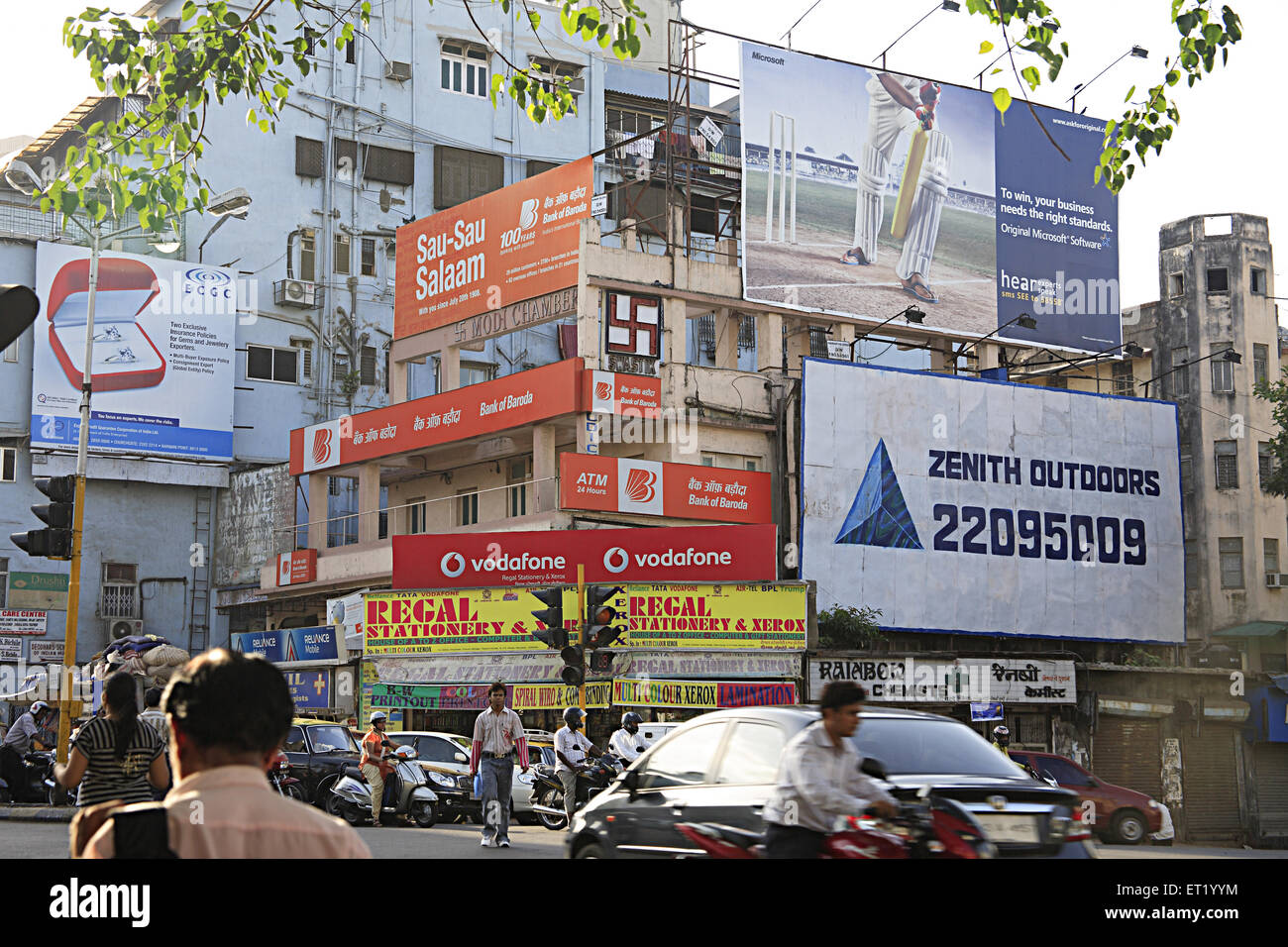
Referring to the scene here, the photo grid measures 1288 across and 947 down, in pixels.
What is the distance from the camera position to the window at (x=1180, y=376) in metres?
50.5

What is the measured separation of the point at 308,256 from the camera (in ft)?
155

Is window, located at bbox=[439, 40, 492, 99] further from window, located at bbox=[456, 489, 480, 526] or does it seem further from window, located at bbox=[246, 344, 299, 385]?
window, located at bbox=[456, 489, 480, 526]

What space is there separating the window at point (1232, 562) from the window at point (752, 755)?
1727 inches

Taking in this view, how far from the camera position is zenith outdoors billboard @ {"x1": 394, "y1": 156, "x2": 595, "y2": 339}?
3616cm

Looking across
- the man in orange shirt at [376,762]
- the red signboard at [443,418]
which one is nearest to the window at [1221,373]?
the red signboard at [443,418]

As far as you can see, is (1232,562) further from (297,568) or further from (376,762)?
(376,762)

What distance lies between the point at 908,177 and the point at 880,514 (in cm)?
912

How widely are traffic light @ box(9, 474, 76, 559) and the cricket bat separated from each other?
82.8 ft

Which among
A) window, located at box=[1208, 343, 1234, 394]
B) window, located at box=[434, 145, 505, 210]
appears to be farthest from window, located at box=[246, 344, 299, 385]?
window, located at box=[1208, 343, 1234, 394]

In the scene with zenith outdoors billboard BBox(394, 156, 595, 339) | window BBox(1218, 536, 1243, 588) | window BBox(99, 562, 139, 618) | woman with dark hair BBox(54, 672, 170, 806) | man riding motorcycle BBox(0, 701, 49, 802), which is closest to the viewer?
woman with dark hair BBox(54, 672, 170, 806)

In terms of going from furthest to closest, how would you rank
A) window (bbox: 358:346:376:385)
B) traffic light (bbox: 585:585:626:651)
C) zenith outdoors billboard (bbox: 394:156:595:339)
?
window (bbox: 358:346:376:385) < zenith outdoors billboard (bbox: 394:156:595:339) < traffic light (bbox: 585:585:626:651)

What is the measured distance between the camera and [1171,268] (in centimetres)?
5103

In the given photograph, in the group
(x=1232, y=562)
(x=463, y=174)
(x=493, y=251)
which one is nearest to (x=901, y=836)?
(x=493, y=251)

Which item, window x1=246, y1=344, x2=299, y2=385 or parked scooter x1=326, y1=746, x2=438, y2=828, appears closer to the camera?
parked scooter x1=326, y1=746, x2=438, y2=828
